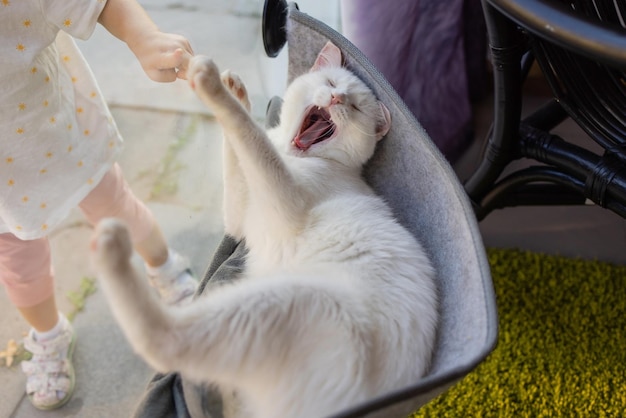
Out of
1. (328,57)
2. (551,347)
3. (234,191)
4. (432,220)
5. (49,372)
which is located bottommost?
(49,372)

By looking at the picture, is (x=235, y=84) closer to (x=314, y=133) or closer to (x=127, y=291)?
(x=314, y=133)

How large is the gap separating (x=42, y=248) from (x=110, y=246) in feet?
1.98

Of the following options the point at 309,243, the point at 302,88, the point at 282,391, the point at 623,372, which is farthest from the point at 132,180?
the point at 623,372

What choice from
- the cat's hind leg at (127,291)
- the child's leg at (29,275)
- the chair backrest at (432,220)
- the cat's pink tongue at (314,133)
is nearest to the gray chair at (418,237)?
the chair backrest at (432,220)

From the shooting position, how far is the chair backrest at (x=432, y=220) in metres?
0.64

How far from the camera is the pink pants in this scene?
1.09 m

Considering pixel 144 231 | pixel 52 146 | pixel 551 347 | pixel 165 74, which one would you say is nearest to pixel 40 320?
pixel 144 231

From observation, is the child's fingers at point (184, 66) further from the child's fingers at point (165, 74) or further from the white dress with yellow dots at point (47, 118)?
the white dress with yellow dots at point (47, 118)

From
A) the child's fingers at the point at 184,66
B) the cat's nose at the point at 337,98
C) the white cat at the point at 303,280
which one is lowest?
the white cat at the point at 303,280

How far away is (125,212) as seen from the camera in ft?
3.95

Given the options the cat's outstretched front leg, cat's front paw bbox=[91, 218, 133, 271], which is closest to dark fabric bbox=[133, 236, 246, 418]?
the cat's outstretched front leg

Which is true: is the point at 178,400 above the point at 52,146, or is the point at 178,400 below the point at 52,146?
below

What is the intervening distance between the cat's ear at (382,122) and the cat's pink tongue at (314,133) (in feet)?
0.34

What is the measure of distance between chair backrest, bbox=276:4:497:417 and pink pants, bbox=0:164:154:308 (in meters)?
0.44
